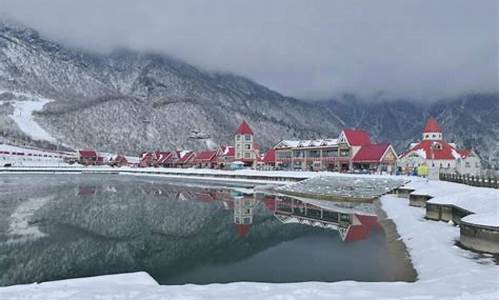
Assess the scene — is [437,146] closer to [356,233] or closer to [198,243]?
[356,233]

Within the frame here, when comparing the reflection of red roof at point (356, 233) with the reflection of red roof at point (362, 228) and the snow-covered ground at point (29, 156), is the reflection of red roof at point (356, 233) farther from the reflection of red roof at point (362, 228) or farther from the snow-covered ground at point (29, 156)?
the snow-covered ground at point (29, 156)

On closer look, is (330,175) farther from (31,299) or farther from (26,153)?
(26,153)

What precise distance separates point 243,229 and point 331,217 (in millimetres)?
10115

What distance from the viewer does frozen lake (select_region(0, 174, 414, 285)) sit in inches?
795

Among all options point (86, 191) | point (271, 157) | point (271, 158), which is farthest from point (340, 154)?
point (86, 191)

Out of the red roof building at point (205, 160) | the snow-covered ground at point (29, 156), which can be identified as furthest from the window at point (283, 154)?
the snow-covered ground at point (29, 156)

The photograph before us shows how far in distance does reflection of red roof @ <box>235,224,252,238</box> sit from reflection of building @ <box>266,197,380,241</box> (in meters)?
4.08

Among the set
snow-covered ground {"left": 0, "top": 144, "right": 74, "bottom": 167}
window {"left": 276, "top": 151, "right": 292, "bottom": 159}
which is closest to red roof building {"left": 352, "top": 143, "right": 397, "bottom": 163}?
window {"left": 276, "top": 151, "right": 292, "bottom": 159}

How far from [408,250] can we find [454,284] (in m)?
10.2

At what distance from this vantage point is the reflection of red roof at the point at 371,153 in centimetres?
8362

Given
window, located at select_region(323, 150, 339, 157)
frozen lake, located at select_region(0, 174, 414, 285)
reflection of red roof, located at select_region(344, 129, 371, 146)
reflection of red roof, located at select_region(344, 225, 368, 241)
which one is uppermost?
reflection of red roof, located at select_region(344, 129, 371, 146)

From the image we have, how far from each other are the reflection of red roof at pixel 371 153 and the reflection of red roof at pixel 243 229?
54804mm

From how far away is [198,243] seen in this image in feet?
91.6

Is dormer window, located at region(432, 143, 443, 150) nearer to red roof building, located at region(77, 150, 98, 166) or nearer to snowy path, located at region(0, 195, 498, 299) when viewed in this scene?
snowy path, located at region(0, 195, 498, 299)
